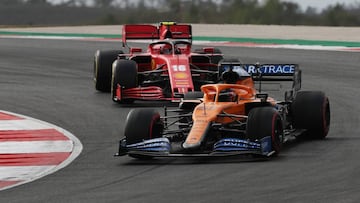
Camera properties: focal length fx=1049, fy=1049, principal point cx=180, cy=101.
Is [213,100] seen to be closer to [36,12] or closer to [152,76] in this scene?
[152,76]

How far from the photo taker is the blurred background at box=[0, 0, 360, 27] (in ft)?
145

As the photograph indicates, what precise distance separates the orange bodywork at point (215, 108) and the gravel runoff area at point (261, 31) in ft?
65.8

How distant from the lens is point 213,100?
12.1 m

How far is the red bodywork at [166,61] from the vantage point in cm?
1733

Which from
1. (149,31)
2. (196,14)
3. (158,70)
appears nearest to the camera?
(158,70)

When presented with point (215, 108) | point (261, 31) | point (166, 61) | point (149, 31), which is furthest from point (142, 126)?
point (261, 31)

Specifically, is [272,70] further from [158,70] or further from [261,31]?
[261,31]

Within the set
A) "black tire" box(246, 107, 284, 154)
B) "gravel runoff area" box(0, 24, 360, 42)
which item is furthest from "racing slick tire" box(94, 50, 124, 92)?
"gravel runoff area" box(0, 24, 360, 42)

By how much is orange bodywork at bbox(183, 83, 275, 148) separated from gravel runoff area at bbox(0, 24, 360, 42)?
2005 cm

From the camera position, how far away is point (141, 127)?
38.4ft

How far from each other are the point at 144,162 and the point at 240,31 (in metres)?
26.7

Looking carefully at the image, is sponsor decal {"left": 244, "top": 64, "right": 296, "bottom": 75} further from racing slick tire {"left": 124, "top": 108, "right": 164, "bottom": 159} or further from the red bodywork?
the red bodywork

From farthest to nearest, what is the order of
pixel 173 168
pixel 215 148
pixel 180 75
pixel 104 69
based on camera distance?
pixel 104 69 < pixel 180 75 < pixel 215 148 < pixel 173 168

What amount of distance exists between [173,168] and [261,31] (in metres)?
27.0
